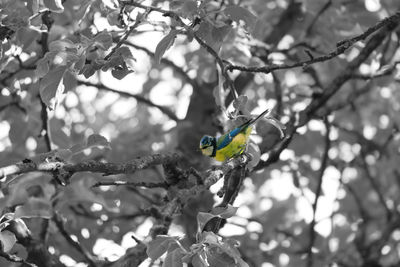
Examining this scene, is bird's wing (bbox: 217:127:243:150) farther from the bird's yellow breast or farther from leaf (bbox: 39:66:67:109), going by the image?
leaf (bbox: 39:66:67:109)

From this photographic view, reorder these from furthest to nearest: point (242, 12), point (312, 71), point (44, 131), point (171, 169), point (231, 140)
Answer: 1. point (312, 71)
2. point (44, 131)
3. point (231, 140)
4. point (171, 169)
5. point (242, 12)

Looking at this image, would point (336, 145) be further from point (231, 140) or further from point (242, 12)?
point (242, 12)

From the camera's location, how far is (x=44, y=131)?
16.8 feet

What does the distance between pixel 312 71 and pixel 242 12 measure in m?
3.54

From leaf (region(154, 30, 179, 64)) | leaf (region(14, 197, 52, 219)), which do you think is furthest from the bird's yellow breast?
leaf (region(14, 197, 52, 219))

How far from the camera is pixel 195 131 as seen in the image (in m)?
6.11

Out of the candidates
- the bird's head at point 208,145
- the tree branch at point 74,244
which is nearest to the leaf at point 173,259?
the tree branch at point 74,244

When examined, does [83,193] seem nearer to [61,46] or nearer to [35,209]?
[35,209]

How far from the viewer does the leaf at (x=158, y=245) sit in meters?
2.97

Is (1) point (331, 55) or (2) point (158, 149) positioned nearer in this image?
(1) point (331, 55)

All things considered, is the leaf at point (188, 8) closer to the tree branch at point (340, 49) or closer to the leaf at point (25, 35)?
the tree branch at point (340, 49)

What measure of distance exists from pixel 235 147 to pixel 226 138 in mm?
121

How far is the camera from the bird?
3999mm

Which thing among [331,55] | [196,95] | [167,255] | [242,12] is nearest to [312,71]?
[196,95]
